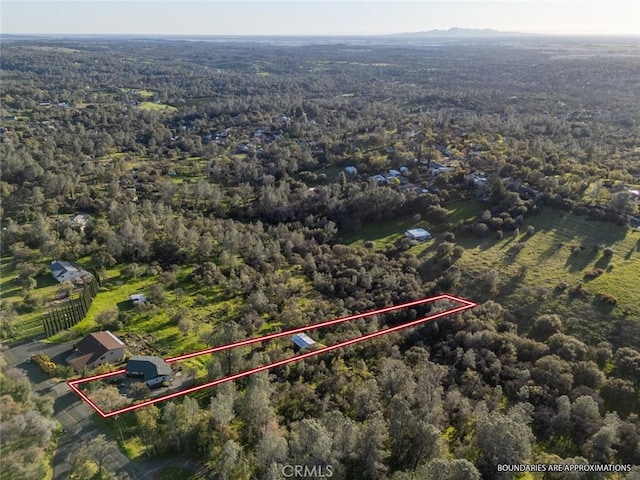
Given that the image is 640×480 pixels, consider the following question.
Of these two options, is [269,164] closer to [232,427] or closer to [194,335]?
[194,335]

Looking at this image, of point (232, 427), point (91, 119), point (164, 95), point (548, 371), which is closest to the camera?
point (232, 427)

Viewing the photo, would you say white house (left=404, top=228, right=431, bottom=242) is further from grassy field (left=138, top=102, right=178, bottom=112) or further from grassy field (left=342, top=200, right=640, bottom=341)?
grassy field (left=138, top=102, right=178, bottom=112)

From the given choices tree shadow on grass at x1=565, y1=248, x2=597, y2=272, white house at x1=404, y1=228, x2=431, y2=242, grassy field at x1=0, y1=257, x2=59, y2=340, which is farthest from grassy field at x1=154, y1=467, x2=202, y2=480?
tree shadow on grass at x1=565, y1=248, x2=597, y2=272

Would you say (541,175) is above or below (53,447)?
above

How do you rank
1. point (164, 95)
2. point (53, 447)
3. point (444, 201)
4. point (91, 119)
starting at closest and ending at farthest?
point (53, 447) < point (444, 201) < point (91, 119) < point (164, 95)

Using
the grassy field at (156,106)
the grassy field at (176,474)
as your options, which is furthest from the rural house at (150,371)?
the grassy field at (156,106)

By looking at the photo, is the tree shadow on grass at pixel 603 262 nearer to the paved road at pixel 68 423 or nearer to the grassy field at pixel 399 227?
the grassy field at pixel 399 227

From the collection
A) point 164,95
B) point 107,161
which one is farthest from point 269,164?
point 164,95
